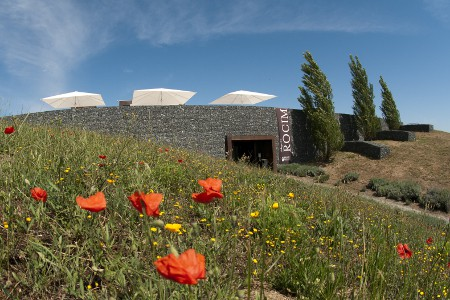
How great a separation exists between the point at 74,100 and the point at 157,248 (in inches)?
776

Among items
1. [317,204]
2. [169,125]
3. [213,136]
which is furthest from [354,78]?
[317,204]

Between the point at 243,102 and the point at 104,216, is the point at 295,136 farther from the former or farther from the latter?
the point at 104,216

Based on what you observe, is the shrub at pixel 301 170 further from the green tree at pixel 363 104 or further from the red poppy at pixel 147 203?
the red poppy at pixel 147 203

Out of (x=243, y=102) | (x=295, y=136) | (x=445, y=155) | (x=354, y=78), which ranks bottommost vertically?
(x=445, y=155)

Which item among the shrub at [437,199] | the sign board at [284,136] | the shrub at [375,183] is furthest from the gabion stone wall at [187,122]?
the shrub at [437,199]

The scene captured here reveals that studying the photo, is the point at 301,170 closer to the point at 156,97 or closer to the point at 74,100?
the point at 156,97

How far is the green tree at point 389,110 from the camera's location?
27.8m

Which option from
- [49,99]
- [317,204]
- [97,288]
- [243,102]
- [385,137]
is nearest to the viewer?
[97,288]

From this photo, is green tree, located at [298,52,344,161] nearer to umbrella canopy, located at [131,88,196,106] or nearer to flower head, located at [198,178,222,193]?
umbrella canopy, located at [131,88,196,106]

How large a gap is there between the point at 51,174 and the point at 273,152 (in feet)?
56.9

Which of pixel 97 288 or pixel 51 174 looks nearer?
pixel 97 288

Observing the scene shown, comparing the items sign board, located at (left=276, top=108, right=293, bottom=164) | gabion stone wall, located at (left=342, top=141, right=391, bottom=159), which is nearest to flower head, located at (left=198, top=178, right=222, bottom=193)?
sign board, located at (left=276, top=108, right=293, bottom=164)

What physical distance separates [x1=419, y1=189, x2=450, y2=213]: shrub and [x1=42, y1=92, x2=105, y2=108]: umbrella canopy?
58.9 feet

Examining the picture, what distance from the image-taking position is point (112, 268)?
243 cm
